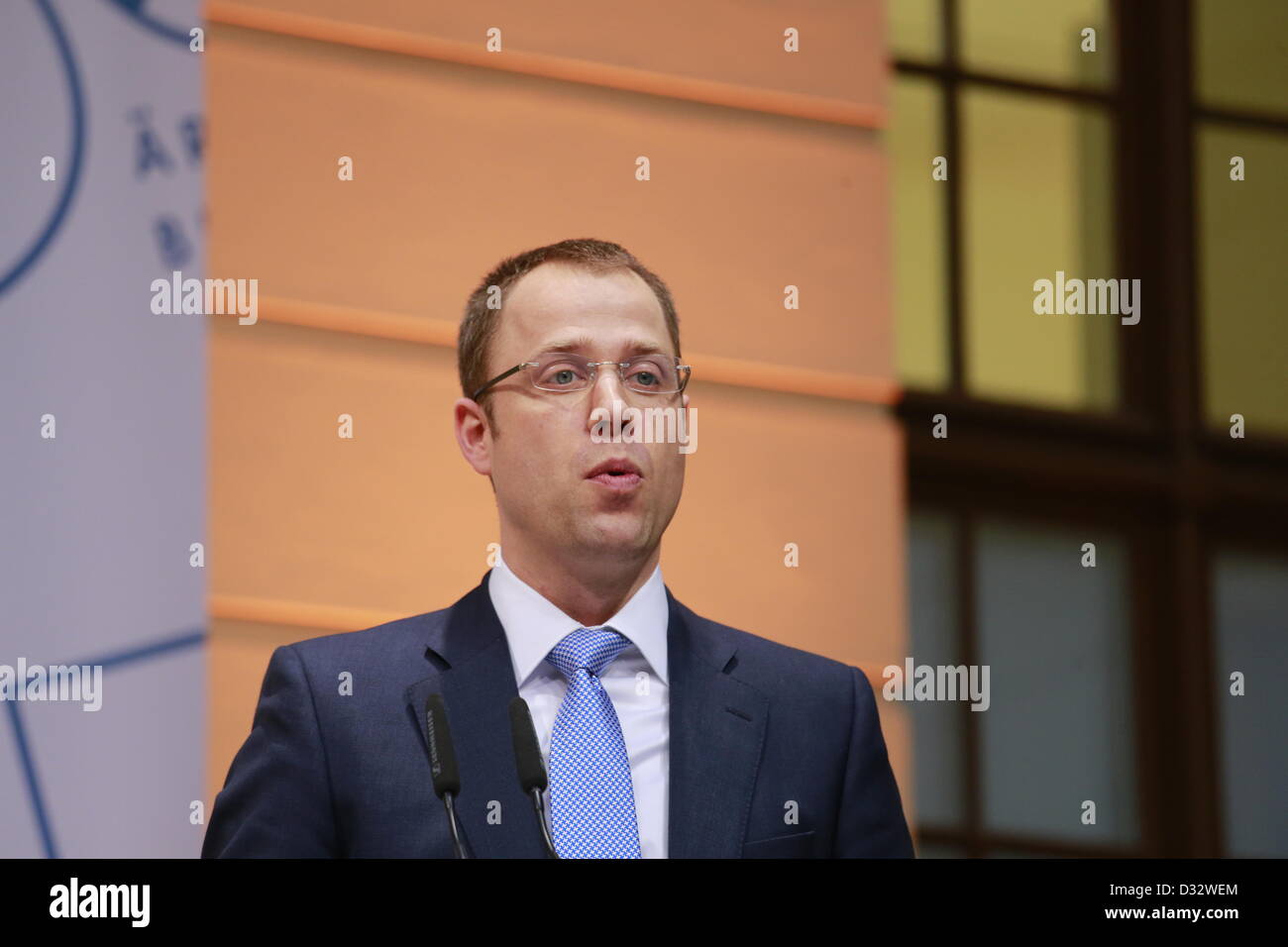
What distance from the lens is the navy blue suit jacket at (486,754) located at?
2.39 meters

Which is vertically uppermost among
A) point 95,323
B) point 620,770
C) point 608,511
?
point 95,323

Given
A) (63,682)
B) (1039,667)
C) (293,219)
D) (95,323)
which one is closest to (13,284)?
(95,323)

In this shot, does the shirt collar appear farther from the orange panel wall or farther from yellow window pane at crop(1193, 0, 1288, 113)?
yellow window pane at crop(1193, 0, 1288, 113)

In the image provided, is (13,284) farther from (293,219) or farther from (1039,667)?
(1039,667)

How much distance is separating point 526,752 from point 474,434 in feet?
2.61

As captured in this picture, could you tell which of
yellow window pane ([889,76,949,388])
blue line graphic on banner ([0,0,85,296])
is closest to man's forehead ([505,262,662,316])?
blue line graphic on banner ([0,0,85,296])

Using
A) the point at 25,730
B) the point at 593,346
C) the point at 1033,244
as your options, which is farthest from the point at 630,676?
the point at 1033,244

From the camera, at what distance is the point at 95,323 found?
338 cm

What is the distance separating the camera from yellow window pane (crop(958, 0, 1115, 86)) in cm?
411

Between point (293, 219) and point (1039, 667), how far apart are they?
5.68ft

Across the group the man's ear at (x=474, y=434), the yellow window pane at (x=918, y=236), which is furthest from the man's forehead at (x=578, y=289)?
the yellow window pane at (x=918, y=236)

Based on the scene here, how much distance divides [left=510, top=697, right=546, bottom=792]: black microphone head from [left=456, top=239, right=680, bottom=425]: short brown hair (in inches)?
28.0

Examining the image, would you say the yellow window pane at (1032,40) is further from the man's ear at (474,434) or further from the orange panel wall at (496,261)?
the man's ear at (474,434)

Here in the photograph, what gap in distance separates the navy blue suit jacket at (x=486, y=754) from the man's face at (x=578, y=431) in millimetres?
140
